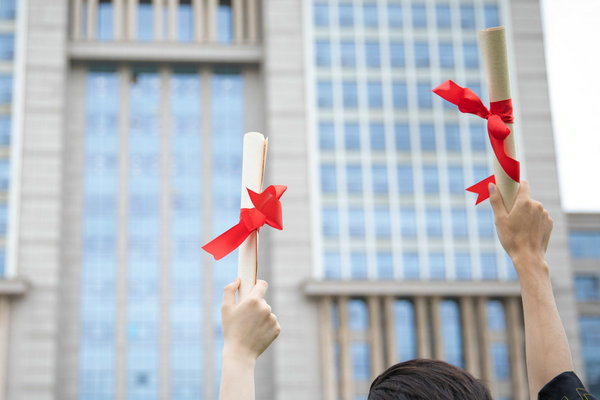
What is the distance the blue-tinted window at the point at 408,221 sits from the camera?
40.6m

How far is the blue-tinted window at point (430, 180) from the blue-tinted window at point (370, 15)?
687 centimetres

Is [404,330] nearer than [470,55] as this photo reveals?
Yes

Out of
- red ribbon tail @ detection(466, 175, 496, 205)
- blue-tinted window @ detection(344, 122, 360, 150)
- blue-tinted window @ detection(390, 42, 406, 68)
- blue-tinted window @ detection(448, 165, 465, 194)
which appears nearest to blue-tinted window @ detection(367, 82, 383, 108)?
blue-tinted window @ detection(390, 42, 406, 68)

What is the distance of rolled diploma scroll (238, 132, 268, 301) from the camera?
2.60 meters

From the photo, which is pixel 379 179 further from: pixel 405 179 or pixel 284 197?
pixel 284 197

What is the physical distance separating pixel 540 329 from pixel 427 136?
39.6m

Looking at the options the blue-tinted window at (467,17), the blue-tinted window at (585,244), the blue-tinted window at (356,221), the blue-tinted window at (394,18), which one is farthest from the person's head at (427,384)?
the blue-tinted window at (585,244)

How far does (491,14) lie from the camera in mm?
42812

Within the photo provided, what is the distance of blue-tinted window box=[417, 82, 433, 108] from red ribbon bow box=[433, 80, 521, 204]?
39673 mm

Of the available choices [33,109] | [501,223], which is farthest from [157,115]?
[501,223]

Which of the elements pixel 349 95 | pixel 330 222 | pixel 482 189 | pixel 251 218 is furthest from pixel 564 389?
pixel 349 95

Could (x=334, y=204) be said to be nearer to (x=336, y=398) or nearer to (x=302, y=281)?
(x=302, y=281)

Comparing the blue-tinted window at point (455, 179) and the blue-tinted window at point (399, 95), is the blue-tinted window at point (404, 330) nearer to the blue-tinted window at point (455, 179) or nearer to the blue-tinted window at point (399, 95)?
the blue-tinted window at point (455, 179)

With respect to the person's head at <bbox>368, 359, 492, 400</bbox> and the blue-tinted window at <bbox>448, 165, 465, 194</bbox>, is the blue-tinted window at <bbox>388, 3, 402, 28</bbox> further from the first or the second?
the person's head at <bbox>368, 359, 492, 400</bbox>
